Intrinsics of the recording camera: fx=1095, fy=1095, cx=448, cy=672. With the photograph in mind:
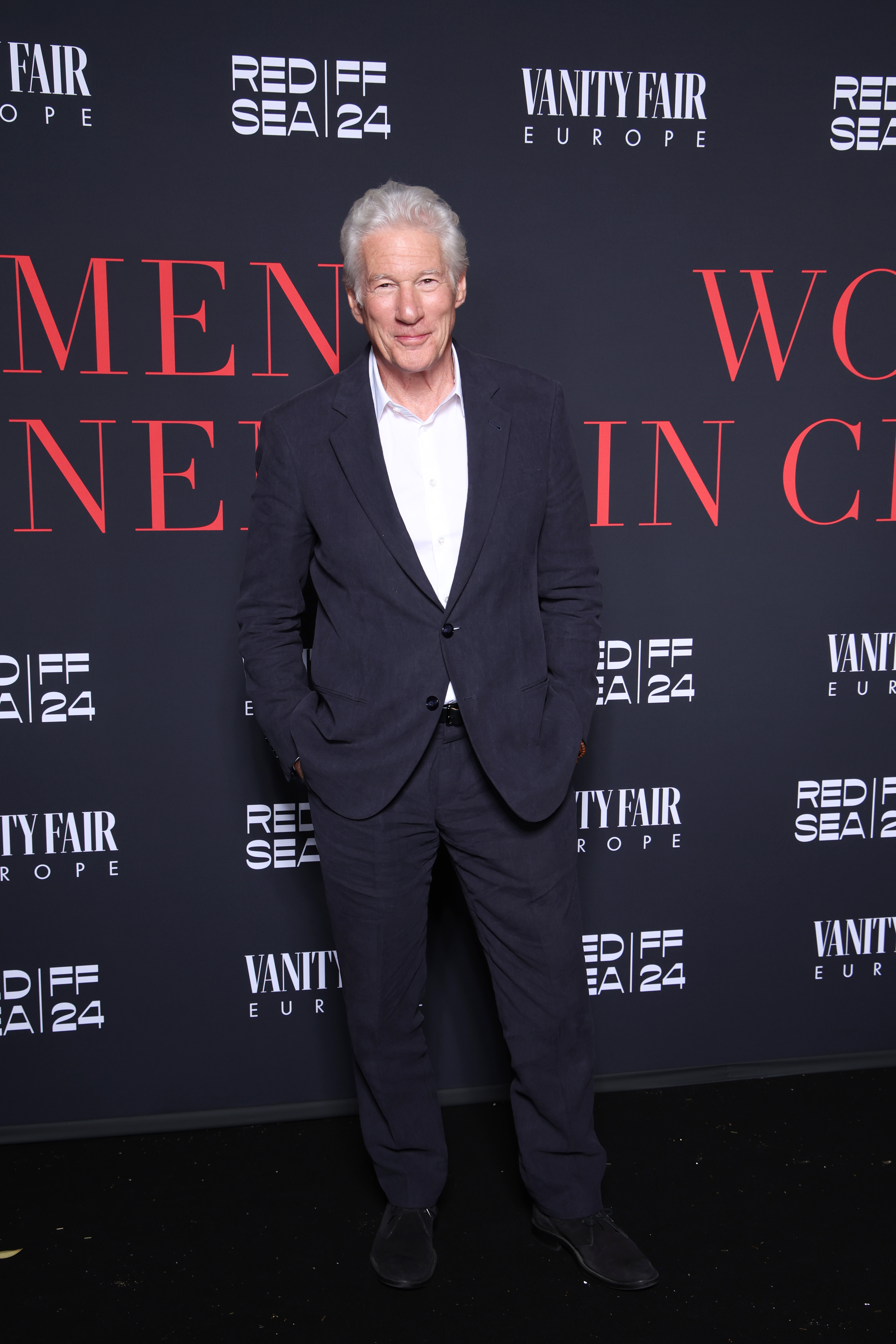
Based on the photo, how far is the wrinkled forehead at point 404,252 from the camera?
1.71 meters

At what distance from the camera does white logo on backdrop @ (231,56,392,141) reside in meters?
2.05

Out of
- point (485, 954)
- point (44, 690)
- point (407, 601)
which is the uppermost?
point (407, 601)

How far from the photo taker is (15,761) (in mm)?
2195

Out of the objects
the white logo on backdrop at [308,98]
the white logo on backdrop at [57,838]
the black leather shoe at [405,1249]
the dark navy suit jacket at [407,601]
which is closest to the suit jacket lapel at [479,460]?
the dark navy suit jacket at [407,601]

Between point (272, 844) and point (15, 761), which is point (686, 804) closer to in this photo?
point (272, 844)

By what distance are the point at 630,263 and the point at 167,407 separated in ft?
3.16

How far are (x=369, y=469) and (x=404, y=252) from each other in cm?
34

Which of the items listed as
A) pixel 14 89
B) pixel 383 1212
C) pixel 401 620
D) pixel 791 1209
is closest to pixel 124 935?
pixel 383 1212

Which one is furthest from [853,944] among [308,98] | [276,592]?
[308,98]

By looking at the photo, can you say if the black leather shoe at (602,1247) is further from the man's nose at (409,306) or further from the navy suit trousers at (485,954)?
the man's nose at (409,306)

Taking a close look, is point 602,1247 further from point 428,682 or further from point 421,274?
point 421,274

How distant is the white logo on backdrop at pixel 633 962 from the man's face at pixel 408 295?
53.0 inches

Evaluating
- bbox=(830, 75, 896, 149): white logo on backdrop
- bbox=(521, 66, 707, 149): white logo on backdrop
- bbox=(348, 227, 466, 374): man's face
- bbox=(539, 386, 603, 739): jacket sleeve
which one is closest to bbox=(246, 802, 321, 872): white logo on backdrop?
bbox=(539, 386, 603, 739): jacket sleeve

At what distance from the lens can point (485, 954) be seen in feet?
6.59
